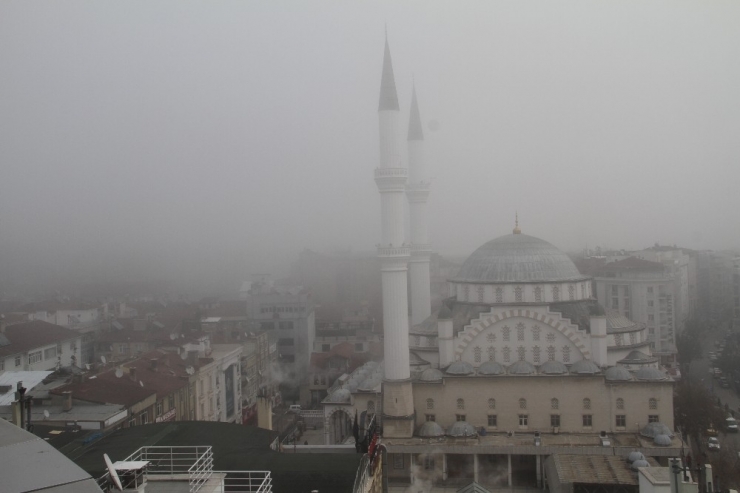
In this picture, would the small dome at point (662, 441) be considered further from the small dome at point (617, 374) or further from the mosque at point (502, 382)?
the small dome at point (617, 374)

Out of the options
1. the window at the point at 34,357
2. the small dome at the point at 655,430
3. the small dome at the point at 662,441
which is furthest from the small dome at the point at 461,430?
the window at the point at 34,357

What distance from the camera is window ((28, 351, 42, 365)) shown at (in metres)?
26.2

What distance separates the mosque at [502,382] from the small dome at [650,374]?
0.03 meters

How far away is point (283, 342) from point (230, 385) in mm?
9879

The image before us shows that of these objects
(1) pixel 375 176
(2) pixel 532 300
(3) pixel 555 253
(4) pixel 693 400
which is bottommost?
(4) pixel 693 400

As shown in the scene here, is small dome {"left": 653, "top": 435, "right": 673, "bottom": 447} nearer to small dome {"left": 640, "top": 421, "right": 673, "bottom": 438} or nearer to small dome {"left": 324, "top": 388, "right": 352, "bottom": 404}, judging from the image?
small dome {"left": 640, "top": 421, "right": 673, "bottom": 438}

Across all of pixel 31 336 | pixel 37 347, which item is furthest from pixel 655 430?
pixel 31 336

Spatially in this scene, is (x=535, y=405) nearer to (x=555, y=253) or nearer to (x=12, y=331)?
(x=555, y=253)

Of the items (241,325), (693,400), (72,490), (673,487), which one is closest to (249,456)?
(673,487)

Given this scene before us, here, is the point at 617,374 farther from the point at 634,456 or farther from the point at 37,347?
the point at 37,347

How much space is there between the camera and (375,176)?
21500 mm

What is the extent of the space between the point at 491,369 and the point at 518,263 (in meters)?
4.32

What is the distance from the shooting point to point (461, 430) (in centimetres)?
2055

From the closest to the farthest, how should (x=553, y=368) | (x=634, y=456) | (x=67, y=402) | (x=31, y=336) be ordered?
(x=67, y=402) < (x=634, y=456) < (x=553, y=368) < (x=31, y=336)
